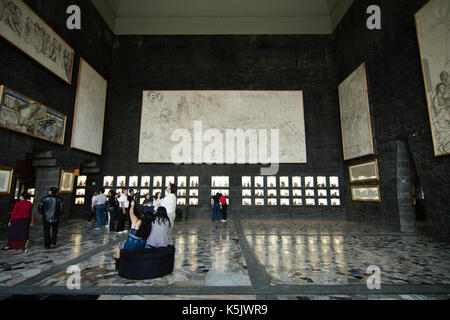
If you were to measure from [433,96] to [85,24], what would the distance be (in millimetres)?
17539

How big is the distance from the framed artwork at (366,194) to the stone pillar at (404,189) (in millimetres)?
1167


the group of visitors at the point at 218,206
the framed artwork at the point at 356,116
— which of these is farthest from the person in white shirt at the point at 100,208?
the framed artwork at the point at 356,116

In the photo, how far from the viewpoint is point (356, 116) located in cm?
1272

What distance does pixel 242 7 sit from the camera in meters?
16.1

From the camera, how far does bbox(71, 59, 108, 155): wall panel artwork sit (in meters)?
12.2

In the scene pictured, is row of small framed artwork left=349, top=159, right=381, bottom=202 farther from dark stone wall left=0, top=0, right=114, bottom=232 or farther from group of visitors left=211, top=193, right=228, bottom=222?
dark stone wall left=0, top=0, right=114, bottom=232

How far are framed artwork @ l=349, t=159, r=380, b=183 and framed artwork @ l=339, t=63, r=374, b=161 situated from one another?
55cm

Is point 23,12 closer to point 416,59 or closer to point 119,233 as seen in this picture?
point 119,233

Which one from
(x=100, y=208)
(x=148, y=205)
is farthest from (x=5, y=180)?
(x=148, y=205)


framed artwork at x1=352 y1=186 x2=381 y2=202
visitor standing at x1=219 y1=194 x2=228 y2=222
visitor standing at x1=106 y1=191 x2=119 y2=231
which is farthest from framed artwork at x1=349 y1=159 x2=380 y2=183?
visitor standing at x1=106 y1=191 x2=119 y2=231

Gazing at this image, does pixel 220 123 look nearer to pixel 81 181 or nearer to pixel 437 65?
pixel 81 181

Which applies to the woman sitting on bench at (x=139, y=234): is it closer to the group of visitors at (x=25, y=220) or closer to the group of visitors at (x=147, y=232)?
the group of visitors at (x=147, y=232)
